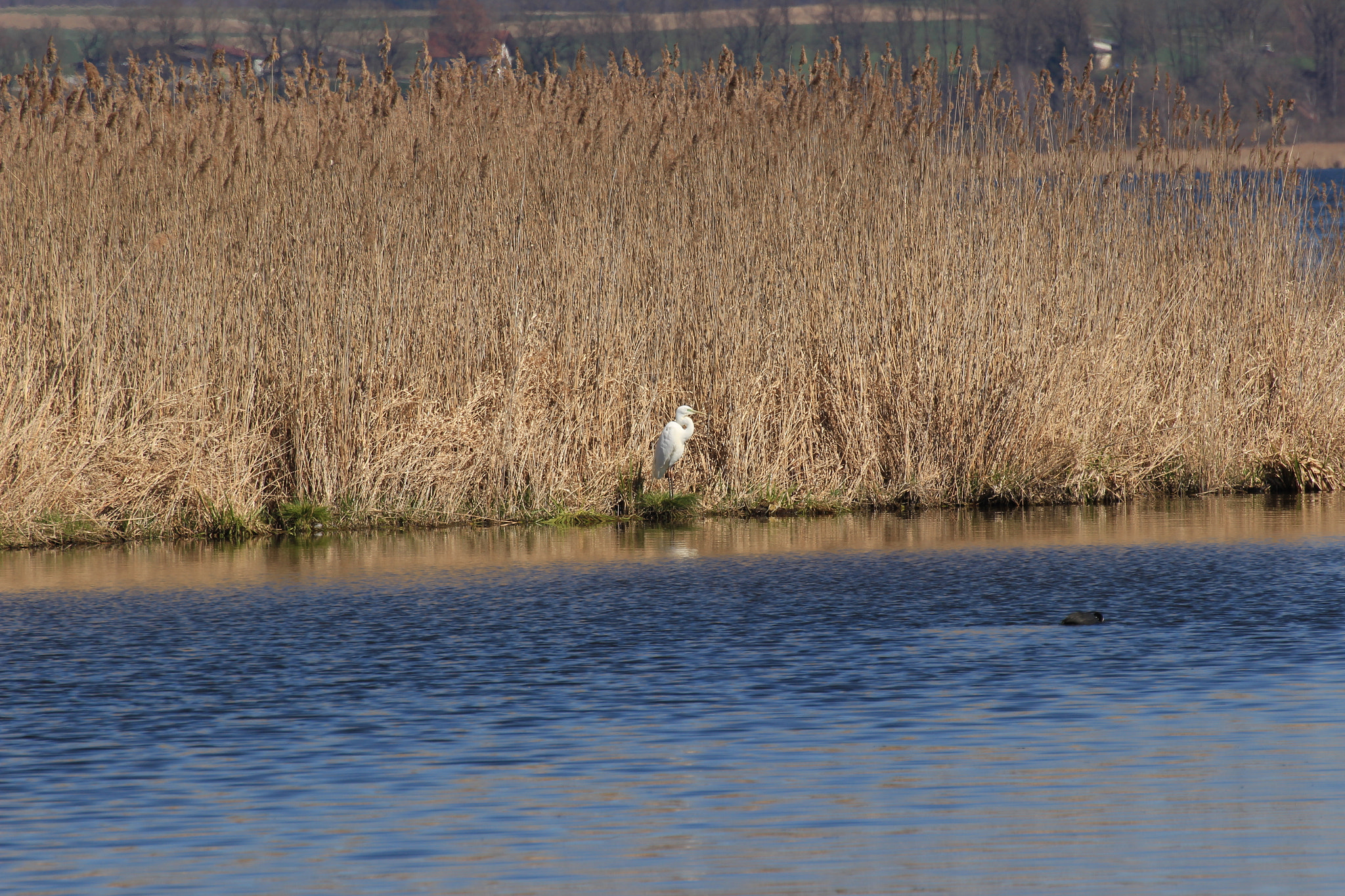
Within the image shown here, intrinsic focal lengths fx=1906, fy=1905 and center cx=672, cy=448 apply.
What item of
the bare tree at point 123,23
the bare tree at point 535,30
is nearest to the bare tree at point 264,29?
the bare tree at point 123,23

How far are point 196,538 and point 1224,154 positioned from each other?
8.11 meters

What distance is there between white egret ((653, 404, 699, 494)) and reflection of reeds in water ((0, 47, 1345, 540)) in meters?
0.43

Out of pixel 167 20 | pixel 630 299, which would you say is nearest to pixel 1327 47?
pixel 167 20

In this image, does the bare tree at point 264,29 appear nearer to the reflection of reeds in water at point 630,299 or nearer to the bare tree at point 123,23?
the bare tree at point 123,23

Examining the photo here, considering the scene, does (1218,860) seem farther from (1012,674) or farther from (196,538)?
(196,538)

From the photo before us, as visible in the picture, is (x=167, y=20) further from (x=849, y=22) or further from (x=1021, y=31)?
(x=849, y=22)

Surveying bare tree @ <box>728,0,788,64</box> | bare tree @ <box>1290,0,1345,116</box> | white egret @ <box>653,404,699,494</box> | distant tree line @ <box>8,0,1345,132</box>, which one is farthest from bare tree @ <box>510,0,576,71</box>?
white egret @ <box>653,404,699,494</box>

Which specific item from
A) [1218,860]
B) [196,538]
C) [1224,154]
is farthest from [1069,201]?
[1218,860]

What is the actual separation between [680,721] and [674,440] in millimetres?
5422

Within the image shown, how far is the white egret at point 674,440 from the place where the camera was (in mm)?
12125

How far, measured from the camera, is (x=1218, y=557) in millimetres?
10727

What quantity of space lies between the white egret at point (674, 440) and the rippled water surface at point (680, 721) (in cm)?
106

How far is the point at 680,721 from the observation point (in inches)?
268

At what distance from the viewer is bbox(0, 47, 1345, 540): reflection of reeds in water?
12.2 m
